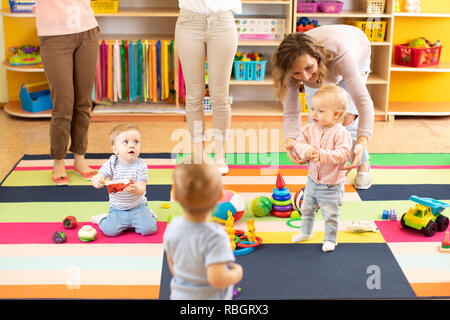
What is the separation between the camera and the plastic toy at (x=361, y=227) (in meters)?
2.39

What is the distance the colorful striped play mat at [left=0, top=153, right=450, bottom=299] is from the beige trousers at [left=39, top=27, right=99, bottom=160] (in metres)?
0.25

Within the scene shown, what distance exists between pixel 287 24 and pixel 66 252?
2.43m

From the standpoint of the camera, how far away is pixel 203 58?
2.87m

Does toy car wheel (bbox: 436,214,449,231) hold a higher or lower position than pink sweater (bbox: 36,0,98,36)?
lower

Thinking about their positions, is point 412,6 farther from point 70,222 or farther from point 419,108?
point 70,222

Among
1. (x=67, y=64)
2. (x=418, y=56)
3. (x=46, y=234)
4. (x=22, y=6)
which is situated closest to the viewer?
(x=46, y=234)

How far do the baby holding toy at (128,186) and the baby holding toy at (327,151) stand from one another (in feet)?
2.06

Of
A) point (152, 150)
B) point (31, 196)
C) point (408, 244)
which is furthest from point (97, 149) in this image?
point (408, 244)

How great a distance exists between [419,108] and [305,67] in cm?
238

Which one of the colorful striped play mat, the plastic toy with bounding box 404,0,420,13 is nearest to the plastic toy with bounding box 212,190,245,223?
the colorful striped play mat

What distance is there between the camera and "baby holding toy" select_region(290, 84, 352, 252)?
2.11m

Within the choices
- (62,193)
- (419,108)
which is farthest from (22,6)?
(419,108)

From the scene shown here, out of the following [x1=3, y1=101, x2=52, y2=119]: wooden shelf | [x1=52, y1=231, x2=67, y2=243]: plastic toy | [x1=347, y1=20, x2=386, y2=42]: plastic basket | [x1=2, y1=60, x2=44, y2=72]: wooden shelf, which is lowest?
[x1=52, y1=231, x2=67, y2=243]: plastic toy

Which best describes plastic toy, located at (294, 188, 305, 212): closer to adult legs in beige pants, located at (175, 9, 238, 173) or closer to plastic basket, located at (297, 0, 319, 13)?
adult legs in beige pants, located at (175, 9, 238, 173)
